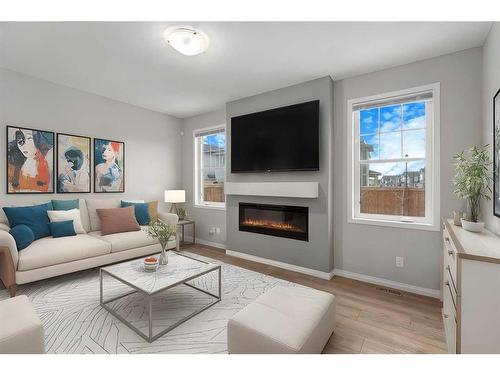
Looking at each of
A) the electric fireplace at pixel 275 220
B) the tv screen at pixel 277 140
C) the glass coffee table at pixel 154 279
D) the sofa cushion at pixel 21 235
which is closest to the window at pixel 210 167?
the tv screen at pixel 277 140

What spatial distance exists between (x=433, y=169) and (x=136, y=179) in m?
4.43

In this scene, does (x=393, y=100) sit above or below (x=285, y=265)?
above

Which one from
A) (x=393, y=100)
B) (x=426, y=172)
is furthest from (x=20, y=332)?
(x=393, y=100)

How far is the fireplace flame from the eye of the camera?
3.44 m

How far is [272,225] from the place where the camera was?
366cm

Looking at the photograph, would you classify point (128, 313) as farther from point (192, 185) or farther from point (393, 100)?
point (393, 100)

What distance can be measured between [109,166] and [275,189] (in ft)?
9.12

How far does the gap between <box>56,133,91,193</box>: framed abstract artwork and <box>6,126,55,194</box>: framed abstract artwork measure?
96 millimetres

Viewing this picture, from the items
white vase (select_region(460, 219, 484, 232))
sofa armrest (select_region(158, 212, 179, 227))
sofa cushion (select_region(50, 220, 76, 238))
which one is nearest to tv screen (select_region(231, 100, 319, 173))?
sofa armrest (select_region(158, 212, 179, 227))

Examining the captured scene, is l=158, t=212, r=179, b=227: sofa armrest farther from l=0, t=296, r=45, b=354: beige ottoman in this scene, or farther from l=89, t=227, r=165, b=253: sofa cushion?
l=0, t=296, r=45, b=354: beige ottoman

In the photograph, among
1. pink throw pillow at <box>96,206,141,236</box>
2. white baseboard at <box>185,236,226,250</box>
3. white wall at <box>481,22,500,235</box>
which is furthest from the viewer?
white baseboard at <box>185,236,226,250</box>

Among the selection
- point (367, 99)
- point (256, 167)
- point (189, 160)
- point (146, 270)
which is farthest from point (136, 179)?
point (367, 99)

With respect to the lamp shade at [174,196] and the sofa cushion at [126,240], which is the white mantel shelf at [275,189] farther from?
the sofa cushion at [126,240]
